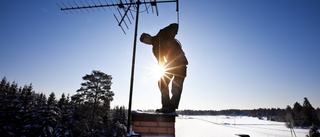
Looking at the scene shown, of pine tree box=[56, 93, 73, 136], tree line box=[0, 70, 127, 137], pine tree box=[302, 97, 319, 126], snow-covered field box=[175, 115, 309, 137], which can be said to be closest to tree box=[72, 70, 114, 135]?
tree line box=[0, 70, 127, 137]

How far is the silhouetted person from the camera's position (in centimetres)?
355

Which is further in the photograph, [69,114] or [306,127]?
[306,127]

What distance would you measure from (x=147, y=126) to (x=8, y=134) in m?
24.2

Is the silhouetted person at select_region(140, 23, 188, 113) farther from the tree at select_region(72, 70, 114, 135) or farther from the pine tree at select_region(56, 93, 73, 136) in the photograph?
the pine tree at select_region(56, 93, 73, 136)

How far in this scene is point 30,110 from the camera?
21.7m

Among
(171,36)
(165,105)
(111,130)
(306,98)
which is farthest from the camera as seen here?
(306,98)

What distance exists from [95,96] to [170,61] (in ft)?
50.6

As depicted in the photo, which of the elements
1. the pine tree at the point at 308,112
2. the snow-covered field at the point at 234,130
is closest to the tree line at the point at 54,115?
the snow-covered field at the point at 234,130

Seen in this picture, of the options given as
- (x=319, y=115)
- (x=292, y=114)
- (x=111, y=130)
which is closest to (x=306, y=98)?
(x=292, y=114)

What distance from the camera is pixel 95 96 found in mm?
16594

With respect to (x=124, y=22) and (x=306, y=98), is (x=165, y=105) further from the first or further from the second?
(x=306, y=98)

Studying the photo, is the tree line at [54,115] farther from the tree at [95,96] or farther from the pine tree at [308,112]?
the pine tree at [308,112]

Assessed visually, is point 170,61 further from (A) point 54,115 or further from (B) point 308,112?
(B) point 308,112

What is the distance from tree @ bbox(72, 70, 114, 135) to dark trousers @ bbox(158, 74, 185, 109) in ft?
48.7
